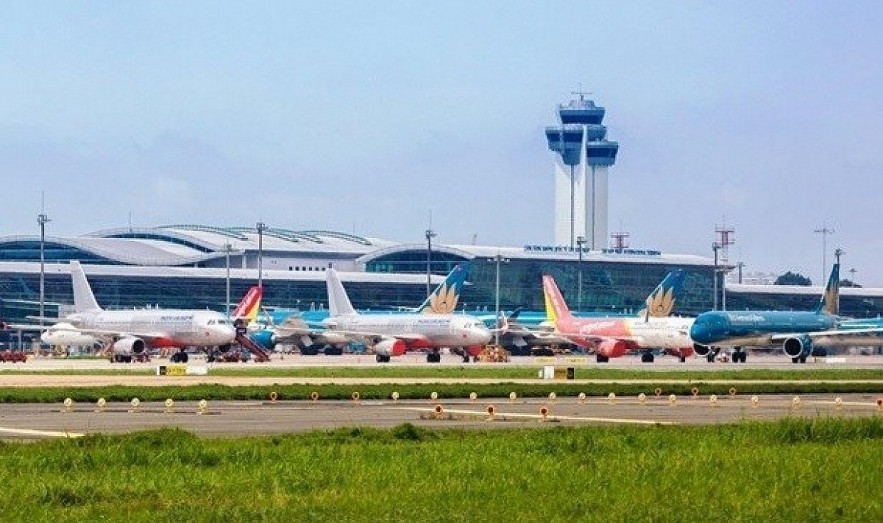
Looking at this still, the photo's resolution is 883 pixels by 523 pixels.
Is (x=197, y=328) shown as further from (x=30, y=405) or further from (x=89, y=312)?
(x=30, y=405)

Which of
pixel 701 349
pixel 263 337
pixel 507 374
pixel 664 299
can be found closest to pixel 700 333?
pixel 701 349

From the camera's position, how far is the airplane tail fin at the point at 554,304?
521ft

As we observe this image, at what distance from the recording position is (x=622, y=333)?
14450 centimetres

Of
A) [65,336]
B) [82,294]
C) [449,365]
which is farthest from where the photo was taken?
[82,294]

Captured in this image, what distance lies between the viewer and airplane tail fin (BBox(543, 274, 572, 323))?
159 meters

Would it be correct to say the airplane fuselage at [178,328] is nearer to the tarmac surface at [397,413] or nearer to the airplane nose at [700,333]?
the airplane nose at [700,333]

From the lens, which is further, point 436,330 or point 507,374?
point 436,330

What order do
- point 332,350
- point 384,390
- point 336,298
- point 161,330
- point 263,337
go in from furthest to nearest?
1. point 336,298
2. point 332,350
3. point 263,337
4. point 161,330
5. point 384,390

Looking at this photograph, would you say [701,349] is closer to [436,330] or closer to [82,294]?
Answer: [436,330]

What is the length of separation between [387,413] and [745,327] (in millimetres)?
86220

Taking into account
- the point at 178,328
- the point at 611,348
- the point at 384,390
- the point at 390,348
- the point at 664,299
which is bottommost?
the point at 384,390

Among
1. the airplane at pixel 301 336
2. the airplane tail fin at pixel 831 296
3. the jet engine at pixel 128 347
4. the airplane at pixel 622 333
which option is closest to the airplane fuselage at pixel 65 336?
the jet engine at pixel 128 347

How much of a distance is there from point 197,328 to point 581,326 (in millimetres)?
35896

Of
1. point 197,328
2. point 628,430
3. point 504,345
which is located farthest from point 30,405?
point 504,345
